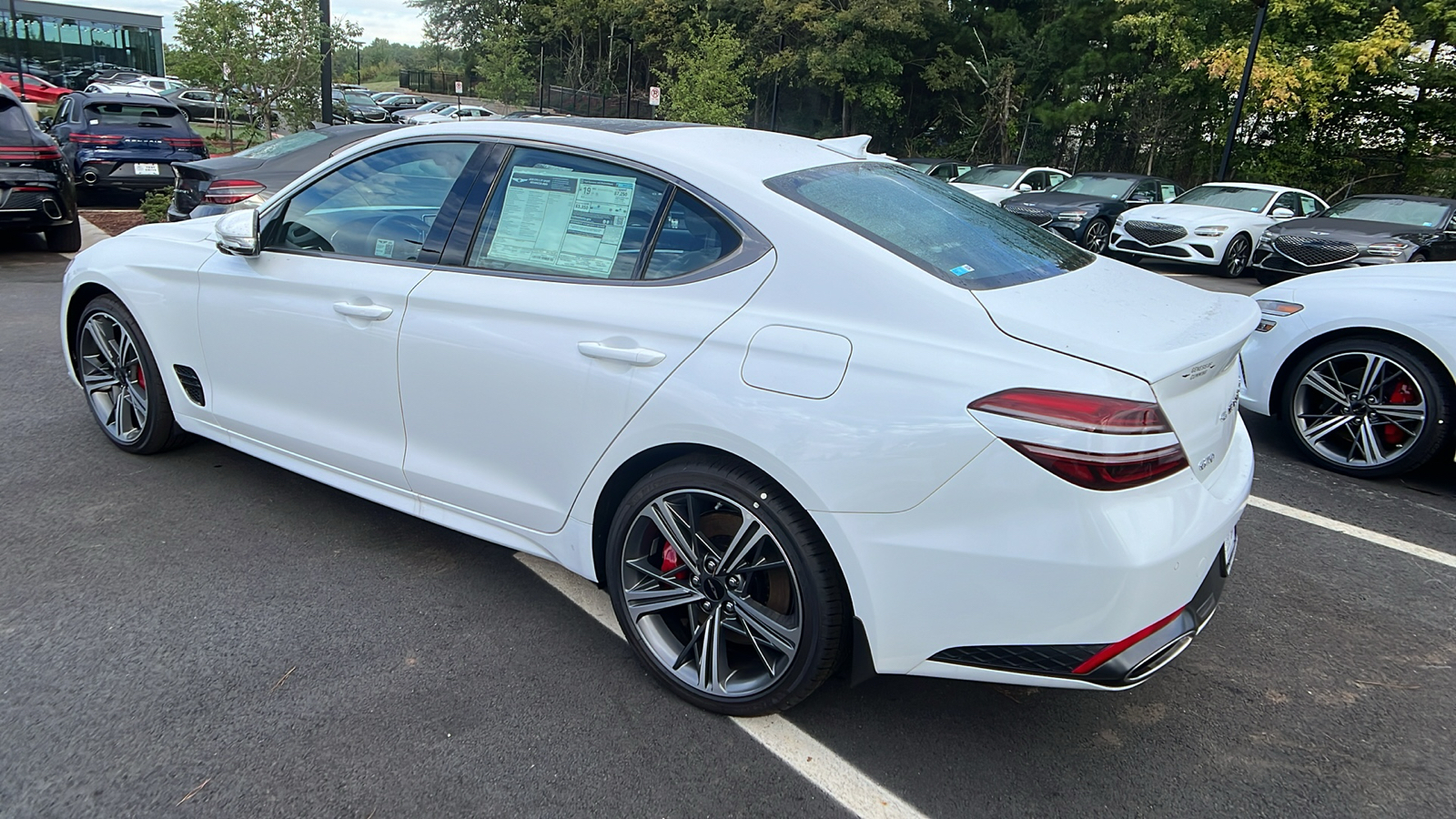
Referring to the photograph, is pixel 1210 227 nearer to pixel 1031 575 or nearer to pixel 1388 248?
pixel 1388 248

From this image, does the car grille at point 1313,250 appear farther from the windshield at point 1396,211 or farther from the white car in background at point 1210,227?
the white car in background at point 1210,227

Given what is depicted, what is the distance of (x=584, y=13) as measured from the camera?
161ft

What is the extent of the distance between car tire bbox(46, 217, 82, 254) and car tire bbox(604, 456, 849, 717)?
9.89 meters

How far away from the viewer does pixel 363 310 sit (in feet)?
10.6

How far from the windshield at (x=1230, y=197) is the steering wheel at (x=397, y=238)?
14503 millimetres

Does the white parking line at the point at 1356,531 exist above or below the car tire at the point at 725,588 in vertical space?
below

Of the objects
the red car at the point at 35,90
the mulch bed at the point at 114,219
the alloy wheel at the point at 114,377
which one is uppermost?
the red car at the point at 35,90

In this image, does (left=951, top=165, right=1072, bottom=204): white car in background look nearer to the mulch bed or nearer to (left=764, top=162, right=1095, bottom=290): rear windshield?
the mulch bed

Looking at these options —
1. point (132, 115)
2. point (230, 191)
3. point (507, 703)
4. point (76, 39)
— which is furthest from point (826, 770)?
point (76, 39)

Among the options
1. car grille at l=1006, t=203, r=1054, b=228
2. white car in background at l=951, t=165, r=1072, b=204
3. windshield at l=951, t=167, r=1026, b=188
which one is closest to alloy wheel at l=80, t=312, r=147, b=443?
car grille at l=1006, t=203, r=1054, b=228

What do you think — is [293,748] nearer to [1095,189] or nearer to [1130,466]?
[1130,466]

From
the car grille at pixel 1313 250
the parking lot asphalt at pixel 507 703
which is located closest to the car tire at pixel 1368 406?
the parking lot asphalt at pixel 507 703

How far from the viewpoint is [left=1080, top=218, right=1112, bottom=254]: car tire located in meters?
15.6

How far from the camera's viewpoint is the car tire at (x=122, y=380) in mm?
4180
